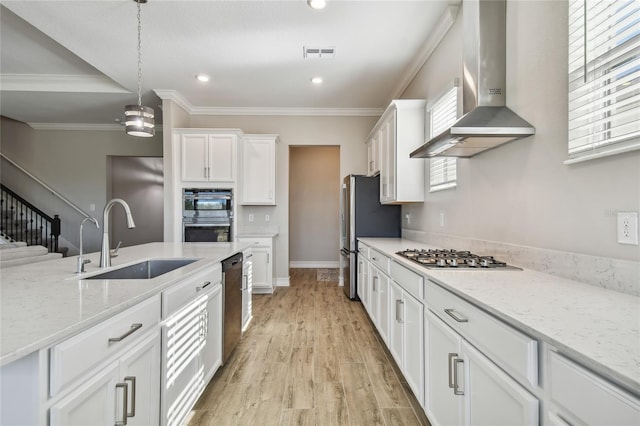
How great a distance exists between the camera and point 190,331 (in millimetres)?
1687

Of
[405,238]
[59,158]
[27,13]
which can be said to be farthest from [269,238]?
[59,158]

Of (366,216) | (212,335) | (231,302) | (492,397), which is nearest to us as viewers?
(492,397)

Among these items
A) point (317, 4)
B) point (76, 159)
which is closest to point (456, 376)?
point (317, 4)

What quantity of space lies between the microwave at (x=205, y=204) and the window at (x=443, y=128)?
279 cm

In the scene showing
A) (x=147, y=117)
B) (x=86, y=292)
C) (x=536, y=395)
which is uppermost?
(x=147, y=117)

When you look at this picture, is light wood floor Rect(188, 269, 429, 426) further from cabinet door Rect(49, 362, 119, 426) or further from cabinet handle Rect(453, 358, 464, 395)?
cabinet door Rect(49, 362, 119, 426)

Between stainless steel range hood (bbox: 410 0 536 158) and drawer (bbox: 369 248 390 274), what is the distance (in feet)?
3.33

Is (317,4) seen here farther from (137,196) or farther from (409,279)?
(137,196)

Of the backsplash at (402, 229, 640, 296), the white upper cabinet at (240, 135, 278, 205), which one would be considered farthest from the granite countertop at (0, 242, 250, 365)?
the white upper cabinet at (240, 135, 278, 205)

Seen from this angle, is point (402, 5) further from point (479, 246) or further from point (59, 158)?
point (59, 158)

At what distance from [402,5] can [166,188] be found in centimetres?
369

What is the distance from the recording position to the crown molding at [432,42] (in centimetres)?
255

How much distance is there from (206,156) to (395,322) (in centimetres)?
351

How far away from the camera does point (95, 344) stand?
3.18 ft
